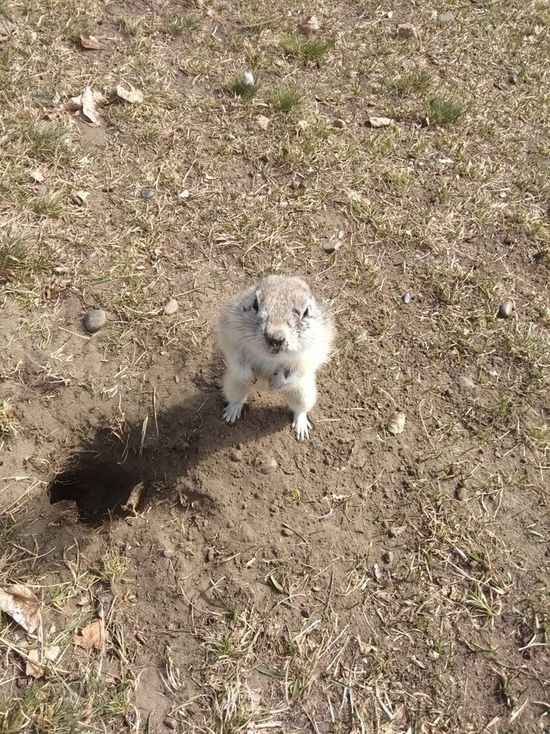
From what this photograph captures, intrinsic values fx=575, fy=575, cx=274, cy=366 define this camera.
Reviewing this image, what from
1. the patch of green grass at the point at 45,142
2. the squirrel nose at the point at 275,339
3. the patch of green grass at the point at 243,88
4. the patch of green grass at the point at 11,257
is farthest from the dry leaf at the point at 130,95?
the squirrel nose at the point at 275,339

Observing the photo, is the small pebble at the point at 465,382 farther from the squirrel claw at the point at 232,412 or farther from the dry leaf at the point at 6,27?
the dry leaf at the point at 6,27

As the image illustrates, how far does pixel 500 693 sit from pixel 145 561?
213cm

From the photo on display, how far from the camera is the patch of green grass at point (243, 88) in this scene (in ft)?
18.8

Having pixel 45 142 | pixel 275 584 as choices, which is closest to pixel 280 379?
pixel 275 584

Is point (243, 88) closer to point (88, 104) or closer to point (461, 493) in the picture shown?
point (88, 104)

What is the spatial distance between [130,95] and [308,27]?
2.38 m

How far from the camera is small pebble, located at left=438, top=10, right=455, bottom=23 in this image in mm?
6965

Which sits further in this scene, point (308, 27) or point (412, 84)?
point (308, 27)

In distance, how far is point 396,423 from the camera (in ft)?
13.4

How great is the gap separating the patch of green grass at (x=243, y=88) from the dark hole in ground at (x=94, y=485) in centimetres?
390

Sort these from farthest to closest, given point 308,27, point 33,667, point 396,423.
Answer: point 308,27
point 396,423
point 33,667

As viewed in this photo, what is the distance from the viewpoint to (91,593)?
3281mm

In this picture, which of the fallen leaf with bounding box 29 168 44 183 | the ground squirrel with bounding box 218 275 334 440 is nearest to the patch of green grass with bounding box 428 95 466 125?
the ground squirrel with bounding box 218 275 334 440

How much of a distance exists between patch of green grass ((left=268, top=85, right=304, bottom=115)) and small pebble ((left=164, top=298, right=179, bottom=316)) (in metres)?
2.50
